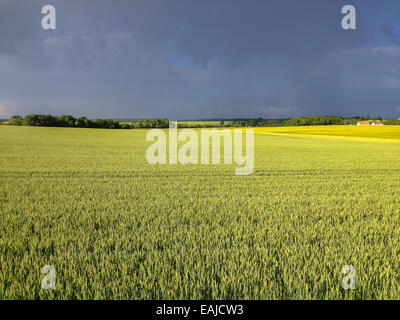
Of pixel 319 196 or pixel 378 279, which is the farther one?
pixel 319 196

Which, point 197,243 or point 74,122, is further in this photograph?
point 74,122

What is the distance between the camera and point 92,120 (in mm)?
90500

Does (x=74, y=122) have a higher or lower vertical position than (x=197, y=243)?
higher

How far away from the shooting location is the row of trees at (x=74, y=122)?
78969mm

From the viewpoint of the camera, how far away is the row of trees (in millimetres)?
78969

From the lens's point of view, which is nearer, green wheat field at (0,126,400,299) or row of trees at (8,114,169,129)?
green wheat field at (0,126,400,299)

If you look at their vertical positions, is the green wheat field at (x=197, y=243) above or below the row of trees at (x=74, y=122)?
below

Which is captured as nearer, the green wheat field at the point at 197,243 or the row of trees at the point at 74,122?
the green wheat field at the point at 197,243

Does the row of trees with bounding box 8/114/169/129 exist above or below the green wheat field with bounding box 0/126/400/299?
above

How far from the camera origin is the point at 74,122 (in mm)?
86438
